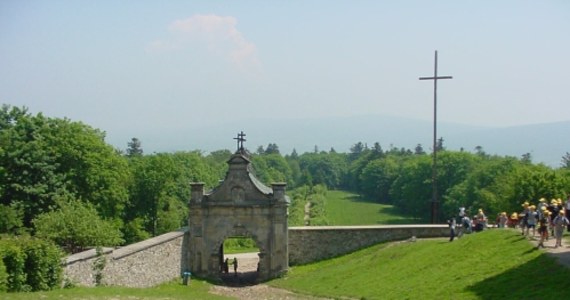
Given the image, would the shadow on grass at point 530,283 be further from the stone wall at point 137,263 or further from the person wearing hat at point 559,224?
the stone wall at point 137,263

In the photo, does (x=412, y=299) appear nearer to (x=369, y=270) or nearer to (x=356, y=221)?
(x=369, y=270)

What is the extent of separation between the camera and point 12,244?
23578 millimetres

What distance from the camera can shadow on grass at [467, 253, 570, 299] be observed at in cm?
2052

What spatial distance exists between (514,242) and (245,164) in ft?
57.1

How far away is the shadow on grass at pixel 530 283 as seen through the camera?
20525 mm

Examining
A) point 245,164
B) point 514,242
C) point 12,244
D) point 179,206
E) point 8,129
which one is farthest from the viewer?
point 179,206

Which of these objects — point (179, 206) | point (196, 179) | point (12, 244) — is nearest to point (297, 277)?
point (12, 244)

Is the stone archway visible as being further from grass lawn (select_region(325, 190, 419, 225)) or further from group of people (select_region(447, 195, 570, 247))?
grass lawn (select_region(325, 190, 419, 225))

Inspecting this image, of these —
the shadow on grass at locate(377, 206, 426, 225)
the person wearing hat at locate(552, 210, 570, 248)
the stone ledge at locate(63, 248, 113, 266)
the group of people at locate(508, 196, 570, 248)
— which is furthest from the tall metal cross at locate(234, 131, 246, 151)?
the shadow on grass at locate(377, 206, 426, 225)

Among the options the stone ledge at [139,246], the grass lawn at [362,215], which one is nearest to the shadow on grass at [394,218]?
the grass lawn at [362,215]

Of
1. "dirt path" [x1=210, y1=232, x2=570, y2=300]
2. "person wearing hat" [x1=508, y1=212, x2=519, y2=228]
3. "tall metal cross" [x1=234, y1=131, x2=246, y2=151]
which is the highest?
"tall metal cross" [x1=234, y1=131, x2=246, y2=151]

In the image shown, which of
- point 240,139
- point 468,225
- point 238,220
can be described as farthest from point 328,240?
point 468,225

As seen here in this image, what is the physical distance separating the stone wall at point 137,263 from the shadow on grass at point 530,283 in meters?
14.4

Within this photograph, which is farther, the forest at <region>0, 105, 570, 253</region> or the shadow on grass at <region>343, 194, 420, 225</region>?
the shadow on grass at <region>343, 194, 420, 225</region>
